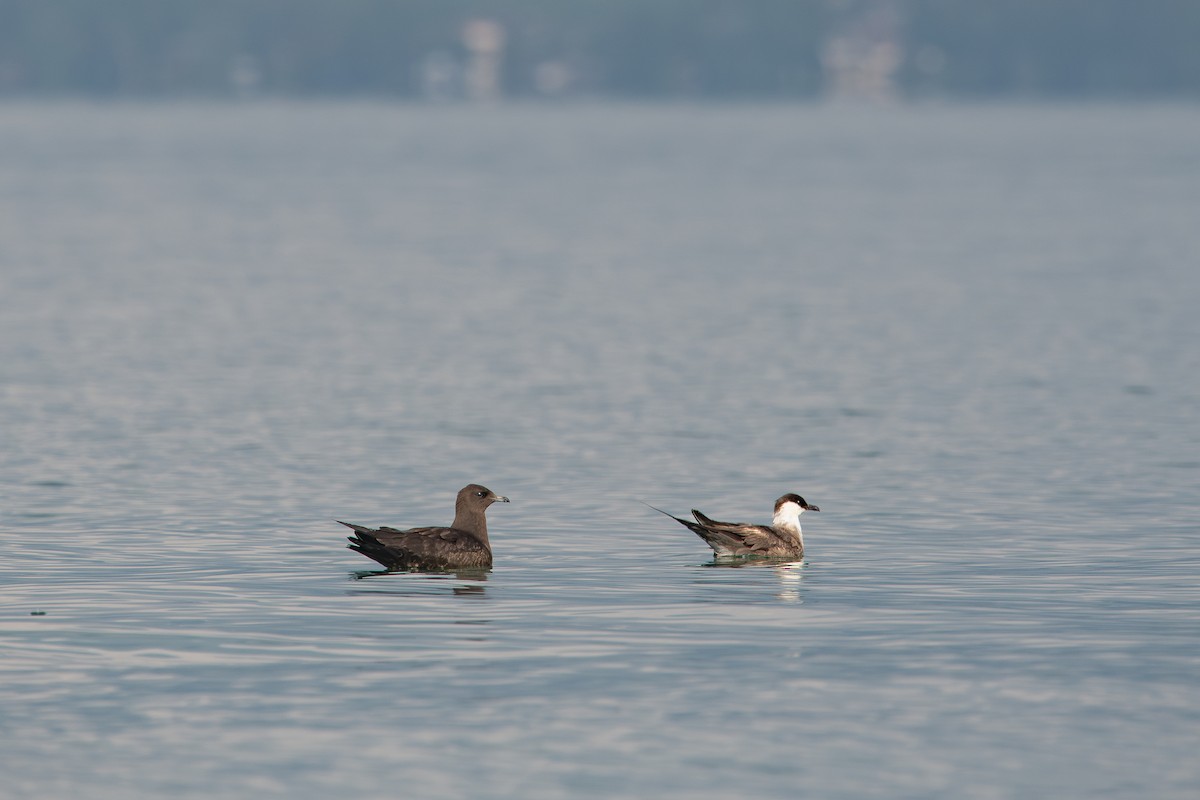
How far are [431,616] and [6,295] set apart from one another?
4295 centimetres

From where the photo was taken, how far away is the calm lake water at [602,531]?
1574 centimetres

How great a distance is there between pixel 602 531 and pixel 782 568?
299 cm

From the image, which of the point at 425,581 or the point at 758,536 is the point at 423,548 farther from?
the point at 758,536

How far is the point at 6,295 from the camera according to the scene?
60594 millimetres

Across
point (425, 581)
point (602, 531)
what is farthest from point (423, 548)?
point (602, 531)

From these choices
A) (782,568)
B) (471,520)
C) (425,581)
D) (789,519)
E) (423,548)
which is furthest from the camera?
(789,519)

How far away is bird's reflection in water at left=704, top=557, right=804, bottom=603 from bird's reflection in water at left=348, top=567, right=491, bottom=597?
258 cm

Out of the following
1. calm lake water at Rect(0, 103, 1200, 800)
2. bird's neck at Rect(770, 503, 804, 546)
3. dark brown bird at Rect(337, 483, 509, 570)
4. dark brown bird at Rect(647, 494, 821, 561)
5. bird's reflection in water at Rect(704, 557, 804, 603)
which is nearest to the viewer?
calm lake water at Rect(0, 103, 1200, 800)

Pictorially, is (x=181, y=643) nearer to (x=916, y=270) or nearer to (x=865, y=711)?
(x=865, y=711)

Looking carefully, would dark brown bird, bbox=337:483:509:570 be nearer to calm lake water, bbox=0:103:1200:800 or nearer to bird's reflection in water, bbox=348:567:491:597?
bird's reflection in water, bbox=348:567:491:597

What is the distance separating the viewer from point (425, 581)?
22.2 meters

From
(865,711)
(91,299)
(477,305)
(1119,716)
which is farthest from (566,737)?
(91,299)

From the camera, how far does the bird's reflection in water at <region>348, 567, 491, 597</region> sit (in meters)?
21.6

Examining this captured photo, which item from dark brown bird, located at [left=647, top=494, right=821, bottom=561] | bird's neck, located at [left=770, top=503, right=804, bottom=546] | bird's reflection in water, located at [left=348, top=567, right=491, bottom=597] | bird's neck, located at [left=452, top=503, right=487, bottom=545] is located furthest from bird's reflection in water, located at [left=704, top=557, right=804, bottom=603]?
bird's reflection in water, located at [left=348, top=567, right=491, bottom=597]
